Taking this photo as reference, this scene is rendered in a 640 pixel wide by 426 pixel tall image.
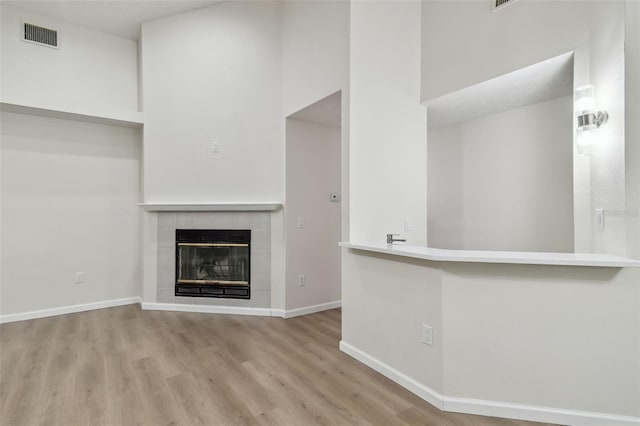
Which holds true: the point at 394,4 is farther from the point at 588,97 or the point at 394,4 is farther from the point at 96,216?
the point at 96,216

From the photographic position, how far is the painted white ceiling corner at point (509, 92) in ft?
8.01

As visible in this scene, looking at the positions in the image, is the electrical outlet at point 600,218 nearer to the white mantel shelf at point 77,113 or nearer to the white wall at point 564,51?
the white wall at point 564,51

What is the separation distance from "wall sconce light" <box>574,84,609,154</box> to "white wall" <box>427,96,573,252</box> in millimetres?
980

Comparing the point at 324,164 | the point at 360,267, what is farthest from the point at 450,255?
the point at 324,164

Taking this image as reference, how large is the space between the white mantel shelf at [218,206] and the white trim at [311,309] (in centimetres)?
123

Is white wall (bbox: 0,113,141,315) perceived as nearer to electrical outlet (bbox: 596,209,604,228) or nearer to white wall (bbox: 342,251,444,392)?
white wall (bbox: 342,251,444,392)

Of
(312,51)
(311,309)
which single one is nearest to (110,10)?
(312,51)

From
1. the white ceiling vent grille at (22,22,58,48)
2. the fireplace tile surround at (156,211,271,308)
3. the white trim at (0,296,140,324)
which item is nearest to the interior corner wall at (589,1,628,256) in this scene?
the fireplace tile surround at (156,211,271,308)

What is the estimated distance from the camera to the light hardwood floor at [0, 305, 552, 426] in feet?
6.24

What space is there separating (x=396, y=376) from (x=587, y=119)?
6.98 feet

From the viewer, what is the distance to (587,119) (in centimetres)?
206

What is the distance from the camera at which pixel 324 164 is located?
4047 millimetres

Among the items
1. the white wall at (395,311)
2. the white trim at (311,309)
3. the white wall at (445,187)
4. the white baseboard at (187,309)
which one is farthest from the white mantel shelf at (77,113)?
the white wall at (445,187)

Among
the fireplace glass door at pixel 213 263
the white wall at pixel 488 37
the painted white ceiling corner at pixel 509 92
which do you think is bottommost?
the fireplace glass door at pixel 213 263
